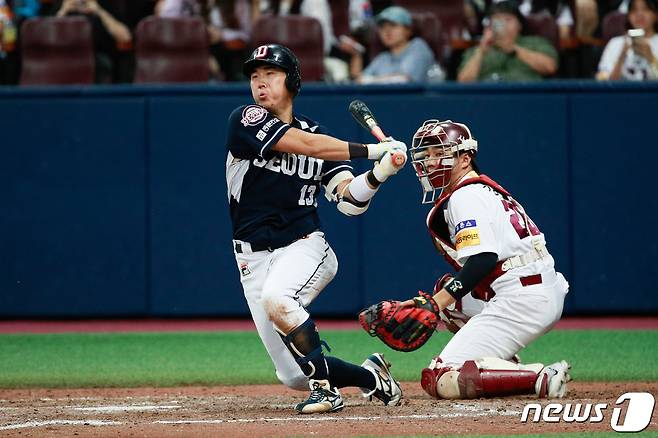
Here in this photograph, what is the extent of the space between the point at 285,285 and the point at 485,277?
107 cm

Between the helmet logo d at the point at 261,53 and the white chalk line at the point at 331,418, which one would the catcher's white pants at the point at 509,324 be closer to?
the white chalk line at the point at 331,418

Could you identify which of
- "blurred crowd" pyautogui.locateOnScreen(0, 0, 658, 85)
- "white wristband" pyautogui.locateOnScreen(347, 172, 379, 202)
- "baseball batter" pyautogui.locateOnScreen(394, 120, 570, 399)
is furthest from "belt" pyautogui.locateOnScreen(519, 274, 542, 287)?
"blurred crowd" pyautogui.locateOnScreen(0, 0, 658, 85)

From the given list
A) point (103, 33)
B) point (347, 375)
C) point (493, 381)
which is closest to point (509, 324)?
A: point (493, 381)

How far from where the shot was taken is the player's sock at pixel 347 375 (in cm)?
562

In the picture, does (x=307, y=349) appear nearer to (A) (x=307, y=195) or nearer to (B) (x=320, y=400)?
(B) (x=320, y=400)

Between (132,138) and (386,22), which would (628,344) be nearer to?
(386,22)

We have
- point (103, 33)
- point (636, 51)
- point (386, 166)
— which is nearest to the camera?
point (386, 166)

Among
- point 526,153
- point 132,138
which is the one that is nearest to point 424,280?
point 526,153

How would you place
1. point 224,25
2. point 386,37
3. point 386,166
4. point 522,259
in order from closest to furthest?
point 386,166 → point 522,259 → point 386,37 → point 224,25

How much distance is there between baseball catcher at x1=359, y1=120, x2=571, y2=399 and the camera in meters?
5.70

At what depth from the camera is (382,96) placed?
9.70m

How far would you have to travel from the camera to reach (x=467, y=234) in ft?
19.0

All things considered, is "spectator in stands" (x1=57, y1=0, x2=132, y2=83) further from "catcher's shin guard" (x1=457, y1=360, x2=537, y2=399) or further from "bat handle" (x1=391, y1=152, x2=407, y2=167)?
"catcher's shin guard" (x1=457, y1=360, x2=537, y2=399)

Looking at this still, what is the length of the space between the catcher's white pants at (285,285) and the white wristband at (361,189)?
0.92 feet
